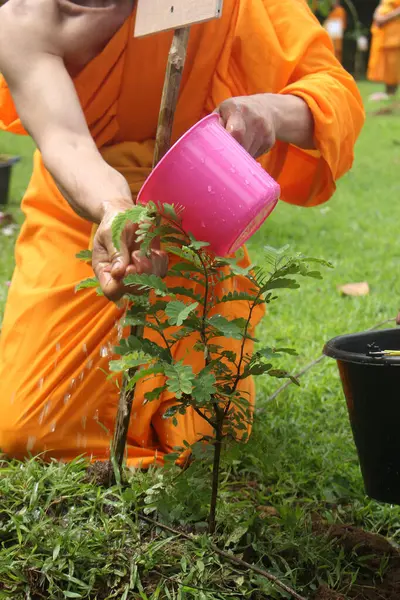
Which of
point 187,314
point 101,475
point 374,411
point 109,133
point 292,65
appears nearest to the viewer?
point 187,314

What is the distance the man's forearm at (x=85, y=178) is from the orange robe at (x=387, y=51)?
14.0 m

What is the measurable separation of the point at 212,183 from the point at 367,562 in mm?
915

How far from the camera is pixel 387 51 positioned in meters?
15.4

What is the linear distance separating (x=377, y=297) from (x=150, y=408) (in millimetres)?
1981

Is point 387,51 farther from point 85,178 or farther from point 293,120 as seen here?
point 85,178

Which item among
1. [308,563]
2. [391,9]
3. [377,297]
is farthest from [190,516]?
[391,9]

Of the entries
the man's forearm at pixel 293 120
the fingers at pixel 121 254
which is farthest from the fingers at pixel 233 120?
the fingers at pixel 121 254

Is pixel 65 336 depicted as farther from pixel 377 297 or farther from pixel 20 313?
pixel 377 297

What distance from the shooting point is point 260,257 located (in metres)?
5.24

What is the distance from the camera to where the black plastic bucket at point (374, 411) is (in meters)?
2.05

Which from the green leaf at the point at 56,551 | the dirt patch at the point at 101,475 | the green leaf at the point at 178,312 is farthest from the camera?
the dirt patch at the point at 101,475

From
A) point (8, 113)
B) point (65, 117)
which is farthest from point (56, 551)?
point (8, 113)

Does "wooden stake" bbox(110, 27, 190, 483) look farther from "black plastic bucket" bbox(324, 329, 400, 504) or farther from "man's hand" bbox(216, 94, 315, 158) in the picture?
"black plastic bucket" bbox(324, 329, 400, 504)

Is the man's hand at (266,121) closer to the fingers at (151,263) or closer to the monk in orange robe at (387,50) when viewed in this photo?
the fingers at (151,263)
